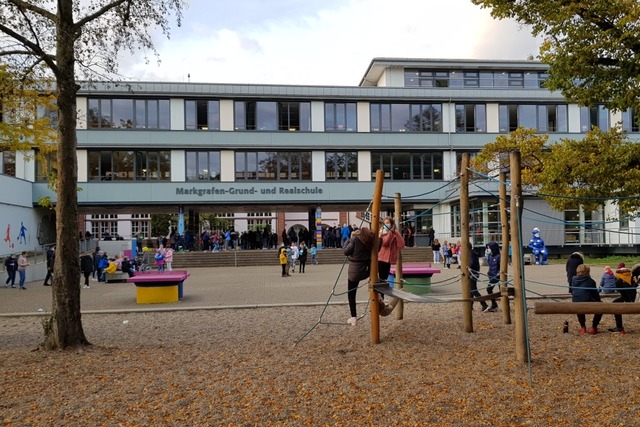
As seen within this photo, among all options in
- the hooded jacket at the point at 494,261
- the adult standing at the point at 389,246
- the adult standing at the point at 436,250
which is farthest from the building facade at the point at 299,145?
the adult standing at the point at 389,246

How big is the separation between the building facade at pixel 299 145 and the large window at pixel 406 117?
0.08 meters

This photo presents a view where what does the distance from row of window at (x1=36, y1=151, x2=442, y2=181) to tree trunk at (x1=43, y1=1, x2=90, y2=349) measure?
31.3 meters

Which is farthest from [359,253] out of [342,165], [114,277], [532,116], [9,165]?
[532,116]

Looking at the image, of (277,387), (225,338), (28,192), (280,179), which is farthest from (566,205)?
(28,192)

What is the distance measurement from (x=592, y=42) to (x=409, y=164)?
106ft

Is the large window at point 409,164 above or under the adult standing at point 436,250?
above

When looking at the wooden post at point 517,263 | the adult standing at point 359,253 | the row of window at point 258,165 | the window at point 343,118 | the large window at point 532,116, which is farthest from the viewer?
the large window at point 532,116

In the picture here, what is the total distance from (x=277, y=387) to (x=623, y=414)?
12.2ft

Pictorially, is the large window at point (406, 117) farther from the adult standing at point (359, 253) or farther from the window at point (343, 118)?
the adult standing at point (359, 253)

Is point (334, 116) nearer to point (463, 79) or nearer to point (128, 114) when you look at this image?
point (463, 79)

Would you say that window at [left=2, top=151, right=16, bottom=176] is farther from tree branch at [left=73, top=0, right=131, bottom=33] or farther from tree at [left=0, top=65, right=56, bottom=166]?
tree branch at [left=73, top=0, right=131, bottom=33]

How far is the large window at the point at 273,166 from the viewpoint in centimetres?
4138

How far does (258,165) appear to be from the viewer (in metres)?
41.5

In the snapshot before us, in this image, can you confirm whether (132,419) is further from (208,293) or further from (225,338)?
(208,293)
